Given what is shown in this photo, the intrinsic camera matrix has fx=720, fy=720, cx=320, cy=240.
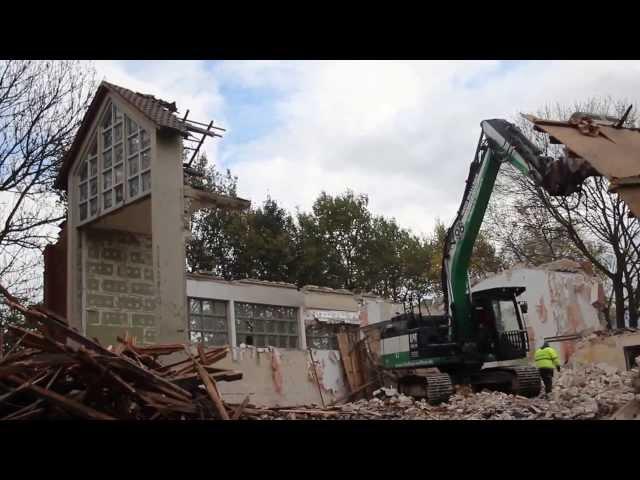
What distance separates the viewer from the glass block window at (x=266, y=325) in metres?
22.8

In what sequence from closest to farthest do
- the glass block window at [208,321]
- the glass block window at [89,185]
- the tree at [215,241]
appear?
the glass block window at [89,185], the glass block window at [208,321], the tree at [215,241]

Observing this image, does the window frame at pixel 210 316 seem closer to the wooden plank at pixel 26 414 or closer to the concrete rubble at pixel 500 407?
the concrete rubble at pixel 500 407

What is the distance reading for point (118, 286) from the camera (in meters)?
17.0

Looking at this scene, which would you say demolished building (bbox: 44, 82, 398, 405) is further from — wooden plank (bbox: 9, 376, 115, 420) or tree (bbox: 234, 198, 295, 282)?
tree (bbox: 234, 198, 295, 282)

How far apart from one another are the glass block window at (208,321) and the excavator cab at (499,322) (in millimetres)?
9184

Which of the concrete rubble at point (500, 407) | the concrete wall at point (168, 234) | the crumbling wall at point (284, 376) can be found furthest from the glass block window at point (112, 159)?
the concrete rubble at point (500, 407)

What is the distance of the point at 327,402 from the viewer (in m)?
21.0

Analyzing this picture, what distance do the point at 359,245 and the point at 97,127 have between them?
23.1m

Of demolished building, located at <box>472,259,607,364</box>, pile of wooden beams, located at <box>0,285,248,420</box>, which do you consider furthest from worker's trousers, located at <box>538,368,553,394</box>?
demolished building, located at <box>472,259,607,364</box>

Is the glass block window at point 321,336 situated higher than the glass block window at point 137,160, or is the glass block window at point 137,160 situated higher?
the glass block window at point 137,160

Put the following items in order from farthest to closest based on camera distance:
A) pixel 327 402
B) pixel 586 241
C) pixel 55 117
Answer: pixel 586 241 → pixel 327 402 → pixel 55 117

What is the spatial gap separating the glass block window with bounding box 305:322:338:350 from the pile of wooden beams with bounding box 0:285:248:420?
56.4 ft

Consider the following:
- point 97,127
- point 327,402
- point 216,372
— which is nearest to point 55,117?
point 97,127
